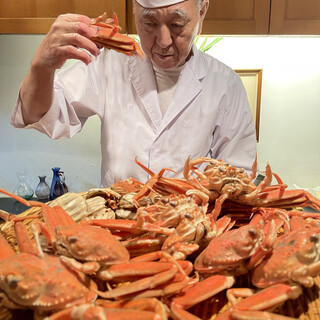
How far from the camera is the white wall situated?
8.21ft

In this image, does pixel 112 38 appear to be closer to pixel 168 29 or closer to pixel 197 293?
pixel 168 29

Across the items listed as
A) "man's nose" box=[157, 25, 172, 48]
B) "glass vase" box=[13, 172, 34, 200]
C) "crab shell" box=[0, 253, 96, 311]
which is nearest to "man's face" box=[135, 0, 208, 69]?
"man's nose" box=[157, 25, 172, 48]

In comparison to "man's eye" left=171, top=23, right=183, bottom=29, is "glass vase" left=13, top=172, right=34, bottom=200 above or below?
below

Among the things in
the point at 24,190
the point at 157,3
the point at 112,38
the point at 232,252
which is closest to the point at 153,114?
the point at 157,3

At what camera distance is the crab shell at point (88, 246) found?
716 millimetres

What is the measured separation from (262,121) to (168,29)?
4.96ft

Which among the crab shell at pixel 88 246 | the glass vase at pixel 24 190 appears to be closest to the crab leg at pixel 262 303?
the crab shell at pixel 88 246

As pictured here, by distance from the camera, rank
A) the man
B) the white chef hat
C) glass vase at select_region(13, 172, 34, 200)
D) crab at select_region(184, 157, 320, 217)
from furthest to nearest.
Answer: glass vase at select_region(13, 172, 34, 200) < the man < the white chef hat < crab at select_region(184, 157, 320, 217)

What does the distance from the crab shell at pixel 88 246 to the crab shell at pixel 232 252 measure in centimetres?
15

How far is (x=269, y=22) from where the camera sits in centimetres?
209

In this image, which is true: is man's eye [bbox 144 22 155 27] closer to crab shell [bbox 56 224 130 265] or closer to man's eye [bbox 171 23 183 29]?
man's eye [bbox 171 23 183 29]

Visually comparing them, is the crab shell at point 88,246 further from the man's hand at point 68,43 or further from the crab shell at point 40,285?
the man's hand at point 68,43

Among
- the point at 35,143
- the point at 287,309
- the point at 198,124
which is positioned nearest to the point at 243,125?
the point at 198,124

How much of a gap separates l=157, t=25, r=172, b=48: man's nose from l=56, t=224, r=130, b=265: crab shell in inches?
28.3
